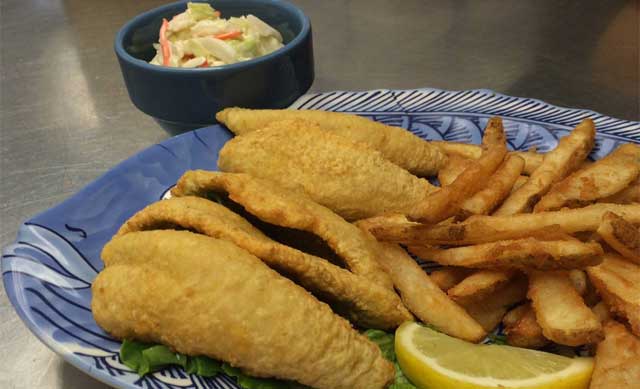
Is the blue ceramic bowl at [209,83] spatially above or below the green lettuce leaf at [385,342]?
above

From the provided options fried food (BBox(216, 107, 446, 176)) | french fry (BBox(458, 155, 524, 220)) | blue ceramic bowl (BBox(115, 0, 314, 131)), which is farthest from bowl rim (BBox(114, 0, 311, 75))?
french fry (BBox(458, 155, 524, 220))

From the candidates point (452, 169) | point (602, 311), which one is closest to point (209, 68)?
point (452, 169)

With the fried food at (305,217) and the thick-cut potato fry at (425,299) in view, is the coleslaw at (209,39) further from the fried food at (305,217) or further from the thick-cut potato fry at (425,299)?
the thick-cut potato fry at (425,299)

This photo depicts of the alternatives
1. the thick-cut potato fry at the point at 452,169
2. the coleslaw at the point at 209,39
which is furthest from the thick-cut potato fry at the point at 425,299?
the coleslaw at the point at 209,39

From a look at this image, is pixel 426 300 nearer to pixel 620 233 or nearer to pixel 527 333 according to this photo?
pixel 527 333

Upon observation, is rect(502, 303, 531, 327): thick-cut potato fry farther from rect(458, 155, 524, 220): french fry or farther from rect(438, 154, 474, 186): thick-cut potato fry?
rect(438, 154, 474, 186): thick-cut potato fry

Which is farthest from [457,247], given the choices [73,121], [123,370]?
[73,121]

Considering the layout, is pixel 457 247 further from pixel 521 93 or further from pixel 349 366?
pixel 521 93
